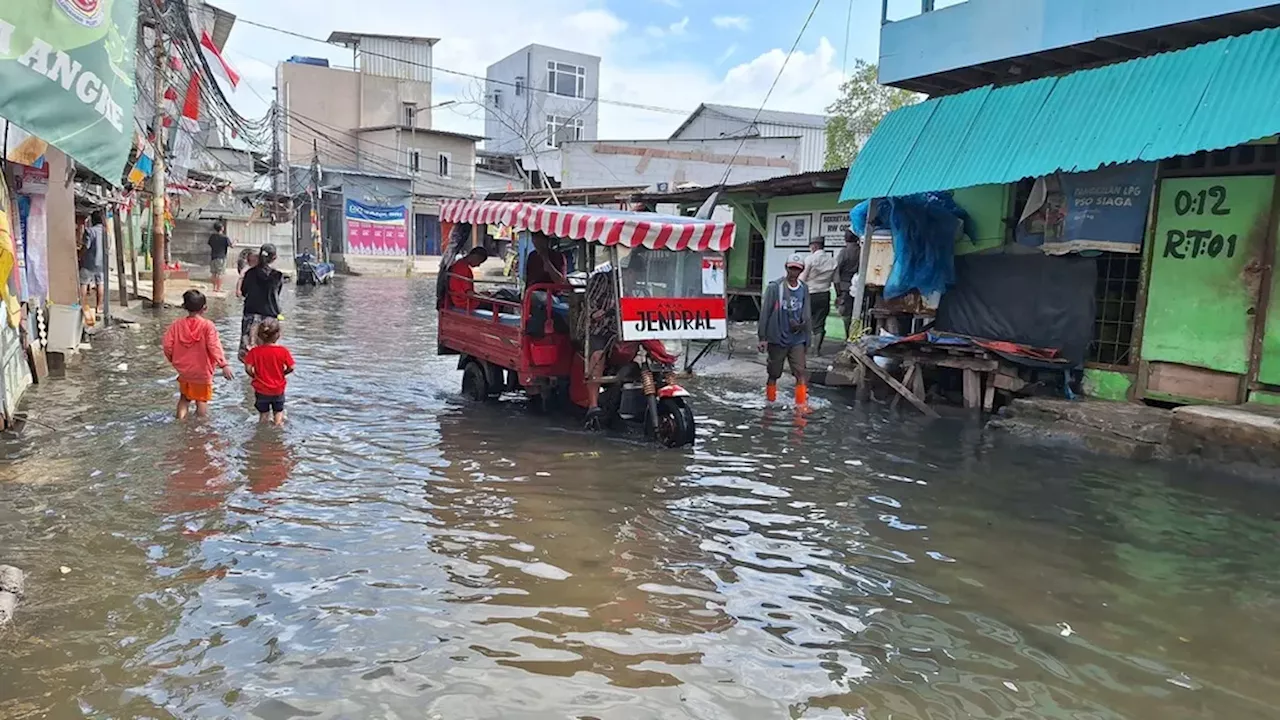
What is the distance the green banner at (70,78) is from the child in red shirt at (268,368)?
2819mm

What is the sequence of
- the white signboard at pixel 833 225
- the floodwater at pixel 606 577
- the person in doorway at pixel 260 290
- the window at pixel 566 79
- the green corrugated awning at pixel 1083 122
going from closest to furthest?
the floodwater at pixel 606 577
the green corrugated awning at pixel 1083 122
the person in doorway at pixel 260 290
the white signboard at pixel 833 225
the window at pixel 566 79

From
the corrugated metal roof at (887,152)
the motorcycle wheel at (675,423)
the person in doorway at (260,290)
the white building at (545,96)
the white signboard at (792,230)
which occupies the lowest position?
the motorcycle wheel at (675,423)

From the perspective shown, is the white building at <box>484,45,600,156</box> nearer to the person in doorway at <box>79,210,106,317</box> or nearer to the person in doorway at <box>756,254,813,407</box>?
the person in doorway at <box>79,210,106,317</box>

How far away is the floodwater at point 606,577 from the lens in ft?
12.3

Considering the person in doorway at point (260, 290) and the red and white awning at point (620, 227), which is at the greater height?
the red and white awning at point (620, 227)

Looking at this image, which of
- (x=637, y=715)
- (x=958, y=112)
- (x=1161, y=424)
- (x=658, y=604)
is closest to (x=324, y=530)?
(x=658, y=604)

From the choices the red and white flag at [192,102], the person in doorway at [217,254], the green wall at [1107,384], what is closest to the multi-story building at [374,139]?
the person in doorway at [217,254]

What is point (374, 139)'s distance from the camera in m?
46.7

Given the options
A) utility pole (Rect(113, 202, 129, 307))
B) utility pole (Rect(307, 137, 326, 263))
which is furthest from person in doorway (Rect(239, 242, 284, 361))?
utility pole (Rect(307, 137, 326, 263))

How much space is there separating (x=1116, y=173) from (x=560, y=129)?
47.0 m

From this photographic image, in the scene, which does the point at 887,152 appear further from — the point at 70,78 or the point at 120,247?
the point at 120,247

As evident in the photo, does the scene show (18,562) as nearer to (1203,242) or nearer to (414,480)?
(414,480)

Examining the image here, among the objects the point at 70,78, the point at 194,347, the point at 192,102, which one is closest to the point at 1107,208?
the point at 194,347

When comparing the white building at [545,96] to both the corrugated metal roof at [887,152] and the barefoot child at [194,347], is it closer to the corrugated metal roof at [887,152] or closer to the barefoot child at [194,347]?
the corrugated metal roof at [887,152]
